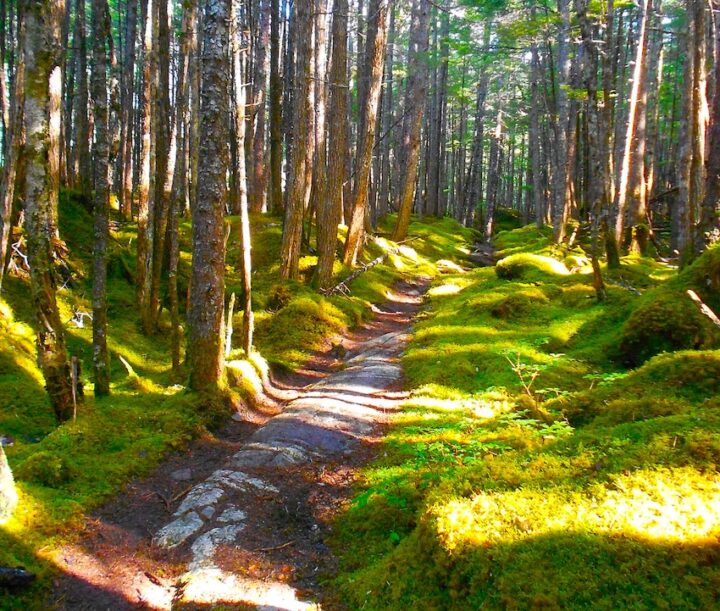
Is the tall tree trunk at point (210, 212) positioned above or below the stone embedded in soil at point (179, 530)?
above

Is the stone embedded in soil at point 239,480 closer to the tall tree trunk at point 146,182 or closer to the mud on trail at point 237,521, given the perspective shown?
the mud on trail at point 237,521

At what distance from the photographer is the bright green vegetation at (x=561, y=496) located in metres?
2.46

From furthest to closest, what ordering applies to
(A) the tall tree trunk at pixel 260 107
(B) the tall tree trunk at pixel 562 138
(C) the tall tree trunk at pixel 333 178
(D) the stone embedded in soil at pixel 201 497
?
1. (B) the tall tree trunk at pixel 562 138
2. (A) the tall tree trunk at pixel 260 107
3. (C) the tall tree trunk at pixel 333 178
4. (D) the stone embedded in soil at pixel 201 497

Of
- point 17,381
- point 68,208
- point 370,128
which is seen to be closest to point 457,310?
point 370,128

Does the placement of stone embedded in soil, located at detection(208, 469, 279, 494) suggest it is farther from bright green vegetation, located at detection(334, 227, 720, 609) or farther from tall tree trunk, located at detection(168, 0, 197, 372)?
tall tree trunk, located at detection(168, 0, 197, 372)

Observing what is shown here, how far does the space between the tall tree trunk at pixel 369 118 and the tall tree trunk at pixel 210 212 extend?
8293mm

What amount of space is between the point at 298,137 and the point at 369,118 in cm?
369

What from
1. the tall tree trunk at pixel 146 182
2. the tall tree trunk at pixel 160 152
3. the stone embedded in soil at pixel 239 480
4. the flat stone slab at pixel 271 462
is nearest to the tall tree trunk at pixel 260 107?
the tall tree trunk at pixel 146 182

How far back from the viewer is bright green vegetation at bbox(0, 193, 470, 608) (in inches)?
175

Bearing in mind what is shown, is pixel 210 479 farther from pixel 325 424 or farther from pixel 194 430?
pixel 325 424

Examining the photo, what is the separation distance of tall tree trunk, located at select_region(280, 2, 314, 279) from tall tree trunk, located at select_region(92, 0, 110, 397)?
18.5 feet

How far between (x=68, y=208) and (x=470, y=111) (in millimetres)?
41779

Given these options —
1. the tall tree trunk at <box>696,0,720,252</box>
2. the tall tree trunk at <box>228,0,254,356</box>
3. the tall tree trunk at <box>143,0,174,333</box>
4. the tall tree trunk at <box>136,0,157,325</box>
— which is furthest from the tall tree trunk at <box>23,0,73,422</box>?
the tall tree trunk at <box>696,0,720,252</box>

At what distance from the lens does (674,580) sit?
229 centimetres
